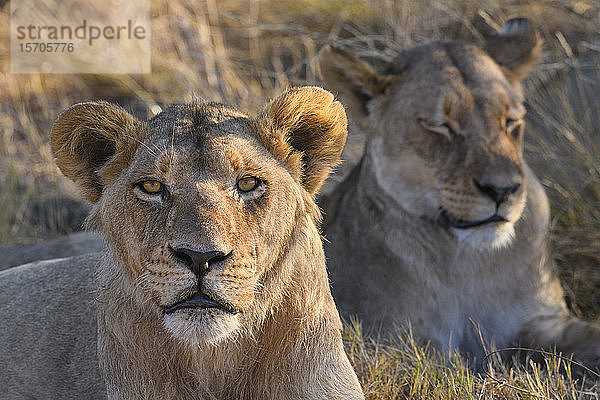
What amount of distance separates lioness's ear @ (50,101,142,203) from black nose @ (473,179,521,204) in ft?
5.40

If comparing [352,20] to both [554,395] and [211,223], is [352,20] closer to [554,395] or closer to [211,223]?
[554,395]

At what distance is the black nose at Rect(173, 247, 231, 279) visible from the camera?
2277 millimetres

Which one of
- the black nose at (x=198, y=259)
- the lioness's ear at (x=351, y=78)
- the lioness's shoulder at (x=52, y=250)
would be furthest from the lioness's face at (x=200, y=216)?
the lioness's shoulder at (x=52, y=250)

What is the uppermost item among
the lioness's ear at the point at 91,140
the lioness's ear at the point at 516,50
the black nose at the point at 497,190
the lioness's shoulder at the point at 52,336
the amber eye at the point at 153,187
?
the lioness's ear at the point at 516,50

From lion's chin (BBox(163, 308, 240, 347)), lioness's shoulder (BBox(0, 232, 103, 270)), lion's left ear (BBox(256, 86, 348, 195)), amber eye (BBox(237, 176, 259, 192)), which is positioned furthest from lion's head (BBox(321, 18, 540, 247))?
lion's chin (BBox(163, 308, 240, 347))

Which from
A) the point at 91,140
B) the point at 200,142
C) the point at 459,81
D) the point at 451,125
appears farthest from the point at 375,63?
the point at 200,142

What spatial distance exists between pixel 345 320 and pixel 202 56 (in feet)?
12.4

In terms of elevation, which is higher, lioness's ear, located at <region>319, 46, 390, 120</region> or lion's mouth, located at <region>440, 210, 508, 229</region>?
lioness's ear, located at <region>319, 46, 390, 120</region>

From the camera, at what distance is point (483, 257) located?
166 inches

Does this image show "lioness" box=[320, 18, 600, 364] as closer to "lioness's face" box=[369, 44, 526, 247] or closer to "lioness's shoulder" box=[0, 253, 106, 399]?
"lioness's face" box=[369, 44, 526, 247]

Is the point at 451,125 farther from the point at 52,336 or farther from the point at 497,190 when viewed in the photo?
the point at 52,336

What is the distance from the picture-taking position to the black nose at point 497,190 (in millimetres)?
3715

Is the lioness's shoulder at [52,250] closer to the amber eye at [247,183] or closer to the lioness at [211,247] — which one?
the lioness at [211,247]

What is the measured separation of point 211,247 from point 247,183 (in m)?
0.36
